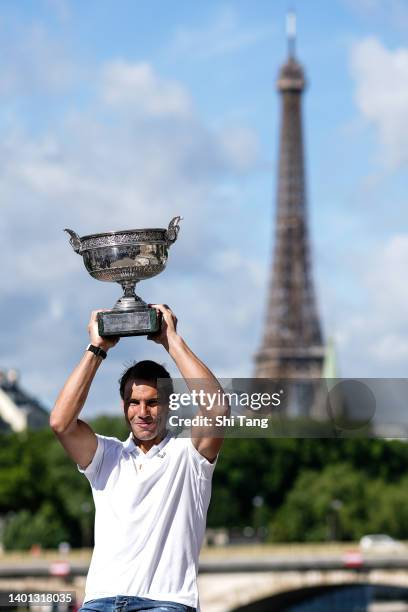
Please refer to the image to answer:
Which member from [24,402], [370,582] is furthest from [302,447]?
[370,582]

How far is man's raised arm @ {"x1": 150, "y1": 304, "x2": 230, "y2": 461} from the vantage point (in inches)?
276

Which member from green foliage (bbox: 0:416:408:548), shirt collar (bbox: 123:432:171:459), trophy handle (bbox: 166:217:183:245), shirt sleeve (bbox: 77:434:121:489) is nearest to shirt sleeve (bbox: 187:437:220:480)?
shirt collar (bbox: 123:432:171:459)

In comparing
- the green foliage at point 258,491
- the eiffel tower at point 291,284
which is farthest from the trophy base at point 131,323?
the eiffel tower at point 291,284

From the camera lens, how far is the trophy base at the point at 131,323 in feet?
23.5

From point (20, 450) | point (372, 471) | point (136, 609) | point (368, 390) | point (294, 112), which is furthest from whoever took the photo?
point (294, 112)

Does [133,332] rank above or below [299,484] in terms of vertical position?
below

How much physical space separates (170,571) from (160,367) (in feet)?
2.75

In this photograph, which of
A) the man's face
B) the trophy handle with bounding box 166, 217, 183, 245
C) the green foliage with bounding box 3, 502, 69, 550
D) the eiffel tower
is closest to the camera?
the man's face

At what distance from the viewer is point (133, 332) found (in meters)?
7.16

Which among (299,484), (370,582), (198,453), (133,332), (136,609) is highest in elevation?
(299,484)

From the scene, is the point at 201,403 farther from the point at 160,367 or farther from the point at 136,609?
the point at 136,609

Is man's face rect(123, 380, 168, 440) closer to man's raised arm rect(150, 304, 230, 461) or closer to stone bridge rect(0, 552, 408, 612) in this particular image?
man's raised arm rect(150, 304, 230, 461)

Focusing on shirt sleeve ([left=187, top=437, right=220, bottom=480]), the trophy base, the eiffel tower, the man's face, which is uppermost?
the eiffel tower

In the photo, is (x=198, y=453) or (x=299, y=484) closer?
(x=198, y=453)
